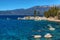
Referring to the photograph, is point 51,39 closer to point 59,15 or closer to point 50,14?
point 59,15

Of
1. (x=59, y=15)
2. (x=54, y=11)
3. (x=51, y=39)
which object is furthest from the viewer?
(x=54, y=11)

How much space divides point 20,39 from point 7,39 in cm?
270

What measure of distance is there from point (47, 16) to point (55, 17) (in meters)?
13.7

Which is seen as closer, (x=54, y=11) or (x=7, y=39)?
(x=7, y=39)

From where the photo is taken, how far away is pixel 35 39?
136 ft

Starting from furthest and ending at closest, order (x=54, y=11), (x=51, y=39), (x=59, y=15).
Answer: (x=54, y=11) → (x=59, y=15) → (x=51, y=39)

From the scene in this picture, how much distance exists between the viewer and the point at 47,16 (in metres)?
144

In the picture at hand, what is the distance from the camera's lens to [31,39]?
41656 millimetres

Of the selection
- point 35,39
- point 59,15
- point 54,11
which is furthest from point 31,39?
point 54,11

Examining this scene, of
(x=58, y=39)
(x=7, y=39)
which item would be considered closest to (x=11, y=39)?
(x=7, y=39)

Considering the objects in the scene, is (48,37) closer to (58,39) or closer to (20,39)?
(58,39)

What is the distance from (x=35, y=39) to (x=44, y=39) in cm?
181

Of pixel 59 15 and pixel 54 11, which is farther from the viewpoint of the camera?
pixel 54 11

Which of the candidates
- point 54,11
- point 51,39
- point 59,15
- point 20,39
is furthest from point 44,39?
point 54,11
